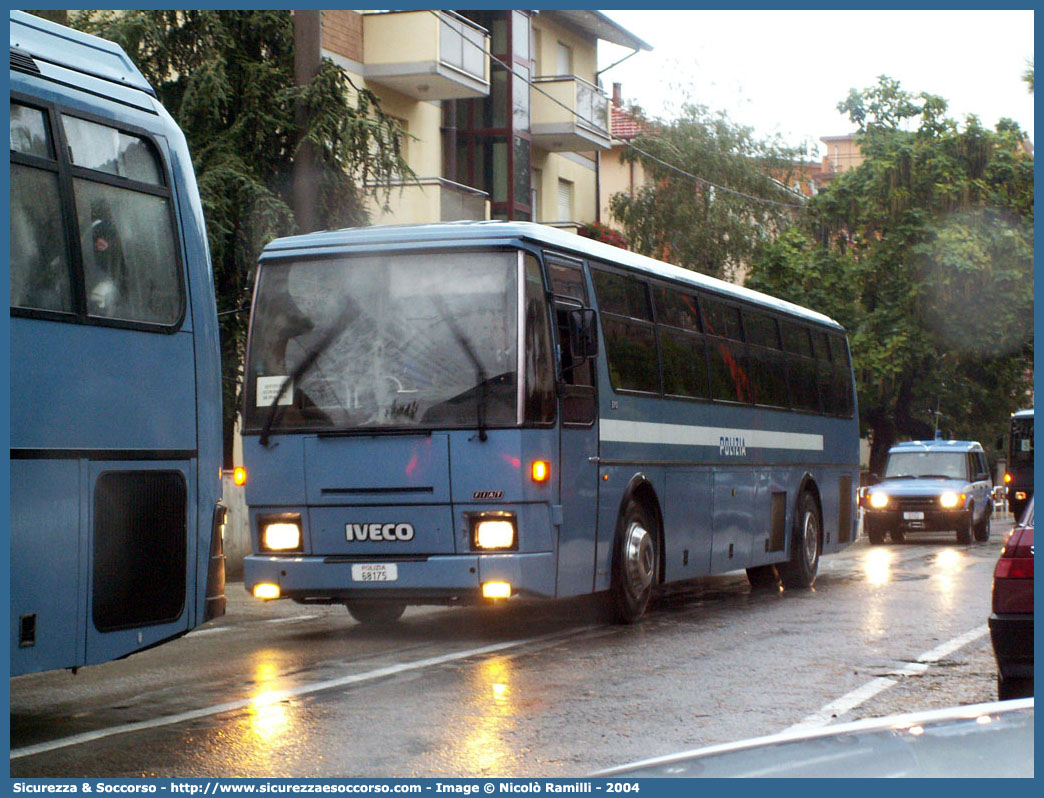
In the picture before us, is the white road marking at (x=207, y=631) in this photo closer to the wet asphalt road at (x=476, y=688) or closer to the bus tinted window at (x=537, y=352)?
the wet asphalt road at (x=476, y=688)

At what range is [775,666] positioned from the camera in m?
10.6

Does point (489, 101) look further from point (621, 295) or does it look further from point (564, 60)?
point (621, 295)

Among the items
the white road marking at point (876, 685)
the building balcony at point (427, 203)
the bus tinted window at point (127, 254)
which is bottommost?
the white road marking at point (876, 685)

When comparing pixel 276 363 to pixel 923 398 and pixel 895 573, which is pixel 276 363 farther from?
pixel 923 398

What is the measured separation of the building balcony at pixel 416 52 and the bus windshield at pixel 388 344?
1928cm

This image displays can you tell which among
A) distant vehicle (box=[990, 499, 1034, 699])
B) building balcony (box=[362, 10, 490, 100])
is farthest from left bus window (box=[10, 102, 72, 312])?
building balcony (box=[362, 10, 490, 100])

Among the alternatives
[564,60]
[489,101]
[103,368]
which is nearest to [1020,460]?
[489,101]

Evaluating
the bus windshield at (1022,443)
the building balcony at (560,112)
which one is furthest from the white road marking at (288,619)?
the building balcony at (560,112)

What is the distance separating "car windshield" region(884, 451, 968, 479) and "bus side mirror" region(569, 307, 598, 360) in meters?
20.7

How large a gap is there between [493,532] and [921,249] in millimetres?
32835

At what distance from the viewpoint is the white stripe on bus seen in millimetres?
13008

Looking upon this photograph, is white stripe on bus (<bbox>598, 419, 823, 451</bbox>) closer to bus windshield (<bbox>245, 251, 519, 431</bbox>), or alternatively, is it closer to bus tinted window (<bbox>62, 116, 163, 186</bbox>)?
bus windshield (<bbox>245, 251, 519, 431</bbox>)

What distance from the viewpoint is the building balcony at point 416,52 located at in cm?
3067

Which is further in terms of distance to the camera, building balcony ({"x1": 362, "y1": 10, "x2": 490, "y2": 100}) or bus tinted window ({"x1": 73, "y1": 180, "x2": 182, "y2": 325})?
building balcony ({"x1": 362, "y1": 10, "x2": 490, "y2": 100})
